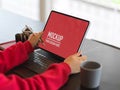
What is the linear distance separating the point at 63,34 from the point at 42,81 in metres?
0.36

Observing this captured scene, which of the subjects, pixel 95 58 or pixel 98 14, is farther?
pixel 98 14

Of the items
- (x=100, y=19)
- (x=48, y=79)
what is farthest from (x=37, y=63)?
(x=100, y=19)

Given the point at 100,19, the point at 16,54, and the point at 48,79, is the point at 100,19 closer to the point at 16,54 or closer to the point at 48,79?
the point at 16,54

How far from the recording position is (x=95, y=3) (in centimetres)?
275

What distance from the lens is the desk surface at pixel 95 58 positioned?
3.90 ft

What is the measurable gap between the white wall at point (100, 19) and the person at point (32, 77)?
133cm

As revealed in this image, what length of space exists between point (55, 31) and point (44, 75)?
363 mm

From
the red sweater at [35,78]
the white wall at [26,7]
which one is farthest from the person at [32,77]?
the white wall at [26,7]

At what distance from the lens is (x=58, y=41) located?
55.4 inches

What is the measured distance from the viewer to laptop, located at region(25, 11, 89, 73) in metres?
1.32

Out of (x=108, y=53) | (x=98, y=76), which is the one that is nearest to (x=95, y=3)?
(x=108, y=53)

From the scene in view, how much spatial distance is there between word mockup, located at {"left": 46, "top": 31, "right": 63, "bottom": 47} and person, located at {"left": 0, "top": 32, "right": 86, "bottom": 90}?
2.5 inches

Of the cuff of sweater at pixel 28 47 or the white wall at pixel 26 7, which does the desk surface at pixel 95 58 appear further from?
the white wall at pixel 26 7

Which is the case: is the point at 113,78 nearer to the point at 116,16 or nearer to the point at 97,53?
the point at 97,53
